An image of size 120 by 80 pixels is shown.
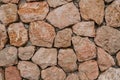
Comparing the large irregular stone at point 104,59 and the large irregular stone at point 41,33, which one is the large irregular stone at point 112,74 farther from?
the large irregular stone at point 41,33

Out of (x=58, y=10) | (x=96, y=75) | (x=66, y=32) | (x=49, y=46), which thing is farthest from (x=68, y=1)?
(x=96, y=75)

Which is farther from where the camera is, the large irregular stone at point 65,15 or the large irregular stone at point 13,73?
the large irregular stone at point 13,73

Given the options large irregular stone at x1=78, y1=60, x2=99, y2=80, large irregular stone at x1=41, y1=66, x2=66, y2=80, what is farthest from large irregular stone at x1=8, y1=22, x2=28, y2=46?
large irregular stone at x1=78, y1=60, x2=99, y2=80

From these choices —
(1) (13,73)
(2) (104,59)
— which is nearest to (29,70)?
(1) (13,73)

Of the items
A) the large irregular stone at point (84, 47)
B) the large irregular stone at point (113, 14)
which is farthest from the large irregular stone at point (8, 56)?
the large irregular stone at point (113, 14)

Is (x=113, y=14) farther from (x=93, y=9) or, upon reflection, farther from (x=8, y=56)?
(x=8, y=56)

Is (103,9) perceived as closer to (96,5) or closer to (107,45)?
(96,5)

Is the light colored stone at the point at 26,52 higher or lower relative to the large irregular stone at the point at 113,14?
lower
